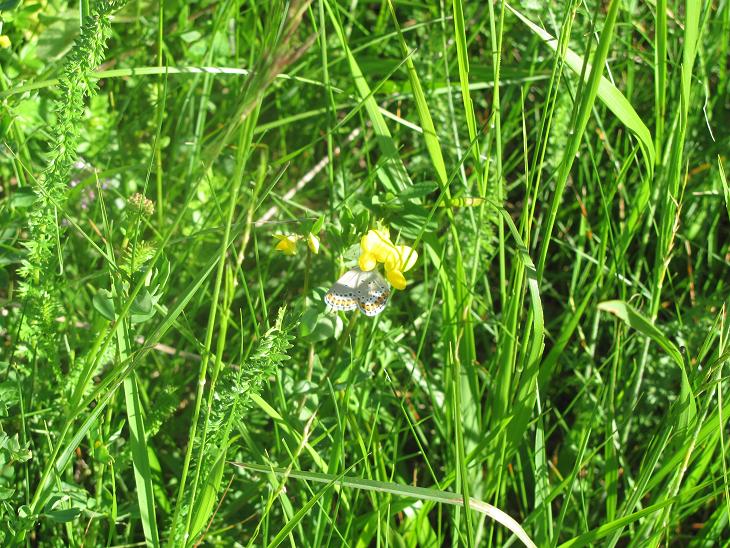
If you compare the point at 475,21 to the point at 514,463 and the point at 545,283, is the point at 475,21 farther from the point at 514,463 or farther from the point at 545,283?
the point at 514,463

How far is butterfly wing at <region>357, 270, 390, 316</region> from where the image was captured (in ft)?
4.52

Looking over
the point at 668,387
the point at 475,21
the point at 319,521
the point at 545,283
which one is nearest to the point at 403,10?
the point at 475,21

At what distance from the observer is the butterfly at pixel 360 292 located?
4.48 ft

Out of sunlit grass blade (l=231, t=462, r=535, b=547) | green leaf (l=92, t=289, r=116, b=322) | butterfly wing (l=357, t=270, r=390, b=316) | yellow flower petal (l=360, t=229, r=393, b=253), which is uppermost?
yellow flower petal (l=360, t=229, r=393, b=253)

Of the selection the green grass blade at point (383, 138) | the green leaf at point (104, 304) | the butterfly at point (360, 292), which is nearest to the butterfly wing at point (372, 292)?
the butterfly at point (360, 292)

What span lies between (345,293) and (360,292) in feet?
0.09

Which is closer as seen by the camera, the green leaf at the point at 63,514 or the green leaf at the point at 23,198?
the green leaf at the point at 63,514

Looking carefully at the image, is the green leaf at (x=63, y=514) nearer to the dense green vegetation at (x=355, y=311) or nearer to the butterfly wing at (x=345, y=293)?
the dense green vegetation at (x=355, y=311)

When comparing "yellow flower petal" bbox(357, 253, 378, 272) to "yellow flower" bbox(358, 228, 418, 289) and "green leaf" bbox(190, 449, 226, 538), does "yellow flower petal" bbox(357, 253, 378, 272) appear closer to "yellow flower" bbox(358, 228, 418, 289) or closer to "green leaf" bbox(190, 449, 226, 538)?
"yellow flower" bbox(358, 228, 418, 289)

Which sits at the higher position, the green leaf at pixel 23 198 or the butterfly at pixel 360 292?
the green leaf at pixel 23 198

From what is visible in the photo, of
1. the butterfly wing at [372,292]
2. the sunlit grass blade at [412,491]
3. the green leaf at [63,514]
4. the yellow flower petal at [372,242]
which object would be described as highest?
the yellow flower petal at [372,242]

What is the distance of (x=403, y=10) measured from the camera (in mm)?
2652

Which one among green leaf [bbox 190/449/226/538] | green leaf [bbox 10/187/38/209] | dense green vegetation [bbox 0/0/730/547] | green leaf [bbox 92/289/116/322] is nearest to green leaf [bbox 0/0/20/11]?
dense green vegetation [bbox 0/0/730/547]

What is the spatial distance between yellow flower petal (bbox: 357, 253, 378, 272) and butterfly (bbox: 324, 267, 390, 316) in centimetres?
6
